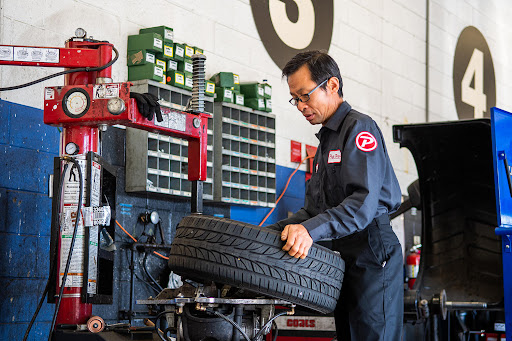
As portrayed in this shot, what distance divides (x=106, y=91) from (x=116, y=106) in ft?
0.31

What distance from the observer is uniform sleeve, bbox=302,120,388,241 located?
6.86ft

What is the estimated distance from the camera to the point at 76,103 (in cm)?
277

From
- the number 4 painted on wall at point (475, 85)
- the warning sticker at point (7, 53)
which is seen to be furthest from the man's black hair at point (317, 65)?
the number 4 painted on wall at point (475, 85)

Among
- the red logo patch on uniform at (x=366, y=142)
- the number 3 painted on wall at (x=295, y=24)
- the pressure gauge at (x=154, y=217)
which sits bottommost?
the pressure gauge at (x=154, y=217)

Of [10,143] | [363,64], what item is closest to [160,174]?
[10,143]

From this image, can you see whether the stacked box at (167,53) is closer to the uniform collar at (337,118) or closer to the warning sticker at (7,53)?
the warning sticker at (7,53)

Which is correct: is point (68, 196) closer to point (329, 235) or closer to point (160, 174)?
point (329, 235)

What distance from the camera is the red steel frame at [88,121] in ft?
8.93

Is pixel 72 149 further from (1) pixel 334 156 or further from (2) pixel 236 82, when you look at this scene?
(2) pixel 236 82

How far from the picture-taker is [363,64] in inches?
258

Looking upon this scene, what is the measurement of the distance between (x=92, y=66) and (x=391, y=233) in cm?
141

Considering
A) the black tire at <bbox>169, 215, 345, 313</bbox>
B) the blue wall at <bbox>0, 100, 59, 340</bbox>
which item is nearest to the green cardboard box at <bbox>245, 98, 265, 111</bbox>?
the blue wall at <bbox>0, 100, 59, 340</bbox>

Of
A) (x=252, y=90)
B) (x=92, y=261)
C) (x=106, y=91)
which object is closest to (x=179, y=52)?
(x=252, y=90)

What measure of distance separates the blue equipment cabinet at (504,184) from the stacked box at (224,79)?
1749 mm
